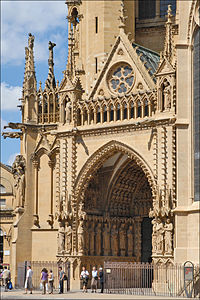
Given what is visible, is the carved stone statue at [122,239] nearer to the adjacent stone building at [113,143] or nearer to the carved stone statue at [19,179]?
the adjacent stone building at [113,143]

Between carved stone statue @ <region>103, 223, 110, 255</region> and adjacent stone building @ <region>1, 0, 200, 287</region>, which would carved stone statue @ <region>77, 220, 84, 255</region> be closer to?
adjacent stone building @ <region>1, 0, 200, 287</region>

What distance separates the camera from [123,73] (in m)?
45.5

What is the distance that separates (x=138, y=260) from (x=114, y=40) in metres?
12.5

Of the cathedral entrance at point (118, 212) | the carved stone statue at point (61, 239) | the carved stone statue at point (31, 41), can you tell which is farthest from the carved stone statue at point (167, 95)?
the carved stone statue at point (31, 41)

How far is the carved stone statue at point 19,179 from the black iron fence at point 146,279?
29.6 ft

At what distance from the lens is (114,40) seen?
4769 cm

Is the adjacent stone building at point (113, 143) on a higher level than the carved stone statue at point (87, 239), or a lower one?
higher

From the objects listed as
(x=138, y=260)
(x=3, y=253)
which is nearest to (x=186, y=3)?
(x=138, y=260)

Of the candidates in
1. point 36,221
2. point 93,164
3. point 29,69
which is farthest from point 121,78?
point 36,221

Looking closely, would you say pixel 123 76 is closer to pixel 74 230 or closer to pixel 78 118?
pixel 78 118

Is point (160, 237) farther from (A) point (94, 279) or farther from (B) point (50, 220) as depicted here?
(B) point (50, 220)

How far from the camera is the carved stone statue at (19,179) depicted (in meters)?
48.8

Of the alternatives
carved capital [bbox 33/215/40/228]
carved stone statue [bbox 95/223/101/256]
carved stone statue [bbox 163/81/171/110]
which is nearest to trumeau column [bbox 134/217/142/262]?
carved stone statue [bbox 95/223/101/256]

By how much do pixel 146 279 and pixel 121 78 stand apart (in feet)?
35.7
